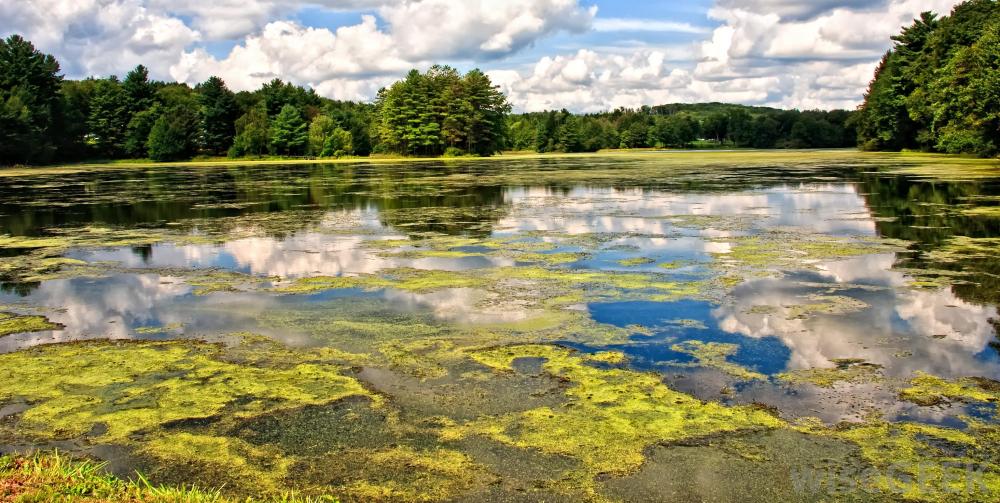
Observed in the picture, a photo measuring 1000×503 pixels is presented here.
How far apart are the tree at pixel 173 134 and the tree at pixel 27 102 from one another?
33.1ft

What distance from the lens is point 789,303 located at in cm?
1091

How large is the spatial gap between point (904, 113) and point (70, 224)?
74.8 metres

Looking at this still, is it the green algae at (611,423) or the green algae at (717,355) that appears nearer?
the green algae at (611,423)

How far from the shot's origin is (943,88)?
51875mm

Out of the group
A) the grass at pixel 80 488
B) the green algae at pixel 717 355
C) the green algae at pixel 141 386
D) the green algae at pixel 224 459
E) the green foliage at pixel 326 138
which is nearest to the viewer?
the grass at pixel 80 488

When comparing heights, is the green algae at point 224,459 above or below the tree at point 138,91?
below

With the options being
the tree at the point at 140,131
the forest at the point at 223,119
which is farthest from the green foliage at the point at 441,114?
the tree at the point at 140,131

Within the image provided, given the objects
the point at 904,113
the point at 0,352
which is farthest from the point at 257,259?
the point at 904,113

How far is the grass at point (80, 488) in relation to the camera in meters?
4.83

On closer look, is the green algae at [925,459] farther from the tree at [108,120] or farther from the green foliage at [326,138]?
the tree at [108,120]

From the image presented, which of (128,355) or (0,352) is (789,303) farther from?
(0,352)

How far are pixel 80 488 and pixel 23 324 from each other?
23.1 ft

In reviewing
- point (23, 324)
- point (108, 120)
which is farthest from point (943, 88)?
point (108, 120)

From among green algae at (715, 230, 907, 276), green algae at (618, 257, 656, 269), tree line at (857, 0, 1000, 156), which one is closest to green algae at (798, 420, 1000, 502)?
green algae at (715, 230, 907, 276)
